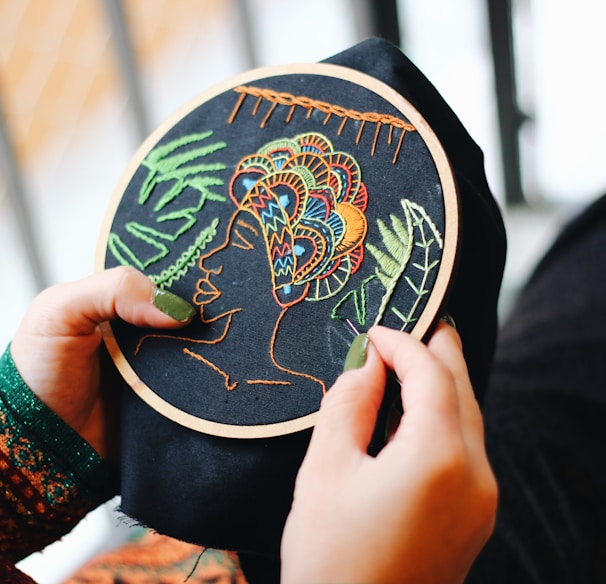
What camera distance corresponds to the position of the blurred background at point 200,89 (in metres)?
1.12

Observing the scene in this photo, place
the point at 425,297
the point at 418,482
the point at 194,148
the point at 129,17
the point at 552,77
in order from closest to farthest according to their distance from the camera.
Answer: the point at 418,482 < the point at 425,297 < the point at 194,148 < the point at 129,17 < the point at 552,77

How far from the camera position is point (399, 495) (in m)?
0.37

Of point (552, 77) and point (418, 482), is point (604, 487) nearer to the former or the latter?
point (418, 482)

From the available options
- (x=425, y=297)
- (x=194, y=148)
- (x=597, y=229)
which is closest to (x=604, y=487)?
(x=597, y=229)

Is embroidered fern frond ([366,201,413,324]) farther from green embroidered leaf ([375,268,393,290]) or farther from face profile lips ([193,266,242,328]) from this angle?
face profile lips ([193,266,242,328])

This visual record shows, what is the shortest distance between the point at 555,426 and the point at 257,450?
501 mm

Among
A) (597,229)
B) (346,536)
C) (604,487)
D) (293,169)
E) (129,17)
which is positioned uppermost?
(129,17)

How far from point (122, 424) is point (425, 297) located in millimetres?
280

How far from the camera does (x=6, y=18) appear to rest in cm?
107

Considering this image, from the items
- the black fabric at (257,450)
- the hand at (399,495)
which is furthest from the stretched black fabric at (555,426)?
the hand at (399,495)

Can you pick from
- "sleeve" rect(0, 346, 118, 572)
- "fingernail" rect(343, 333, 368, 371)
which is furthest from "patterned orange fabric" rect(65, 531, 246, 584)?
"fingernail" rect(343, 333, 368, 371)

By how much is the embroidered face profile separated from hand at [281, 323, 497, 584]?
77 mm

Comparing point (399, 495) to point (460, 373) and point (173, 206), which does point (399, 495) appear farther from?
point (173, 206)

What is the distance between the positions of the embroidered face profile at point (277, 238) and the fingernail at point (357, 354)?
2 cm
